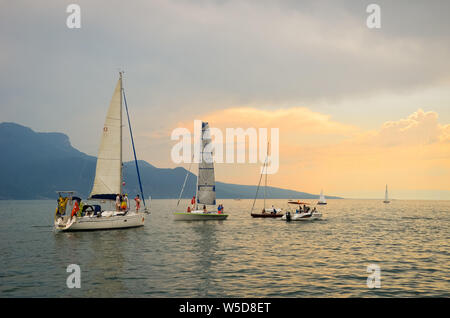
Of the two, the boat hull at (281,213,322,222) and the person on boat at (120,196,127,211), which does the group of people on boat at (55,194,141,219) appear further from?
the boat hull at (281,213,322,222)

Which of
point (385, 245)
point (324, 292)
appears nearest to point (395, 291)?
point (324, 292)

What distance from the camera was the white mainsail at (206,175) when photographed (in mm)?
60812

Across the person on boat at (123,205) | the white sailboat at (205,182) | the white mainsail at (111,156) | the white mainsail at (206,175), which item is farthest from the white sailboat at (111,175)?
the white mainsail at (206,175)

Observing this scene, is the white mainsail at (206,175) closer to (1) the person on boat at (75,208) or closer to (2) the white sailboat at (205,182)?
(2) the white sailboat at (205,182)

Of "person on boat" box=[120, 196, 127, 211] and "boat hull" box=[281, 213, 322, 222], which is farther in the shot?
"boat hull" box=[281, 213, 322, 222]

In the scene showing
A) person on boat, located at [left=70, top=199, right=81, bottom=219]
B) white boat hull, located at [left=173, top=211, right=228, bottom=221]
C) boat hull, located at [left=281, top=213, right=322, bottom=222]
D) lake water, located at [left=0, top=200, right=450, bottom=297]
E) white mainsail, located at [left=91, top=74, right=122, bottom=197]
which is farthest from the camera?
boat hull, located at [left=281, top=213, right=322, bottom=222]

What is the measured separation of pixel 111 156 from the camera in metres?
45.5

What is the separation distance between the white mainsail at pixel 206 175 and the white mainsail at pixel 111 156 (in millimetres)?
17968

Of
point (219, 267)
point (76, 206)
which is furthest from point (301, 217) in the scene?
point (219, 267)

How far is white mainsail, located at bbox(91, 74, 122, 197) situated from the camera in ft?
147

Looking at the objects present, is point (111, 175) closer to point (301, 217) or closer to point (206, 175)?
point (206, 175)

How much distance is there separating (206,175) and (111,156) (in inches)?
787

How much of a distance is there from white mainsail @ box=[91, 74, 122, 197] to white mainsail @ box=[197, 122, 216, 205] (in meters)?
18.0

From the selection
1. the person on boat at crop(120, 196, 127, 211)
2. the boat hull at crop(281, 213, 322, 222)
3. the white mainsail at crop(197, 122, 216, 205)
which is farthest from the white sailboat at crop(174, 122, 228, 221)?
the person on boat at crop(120, 196, 127, 211)
